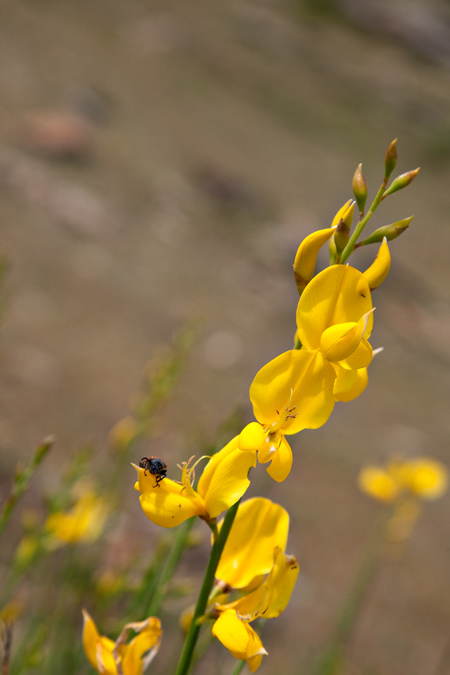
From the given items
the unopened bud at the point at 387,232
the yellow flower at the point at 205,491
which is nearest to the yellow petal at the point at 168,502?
the yellow flower at the point at 205,491

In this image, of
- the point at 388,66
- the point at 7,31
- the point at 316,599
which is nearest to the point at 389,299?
the point at 316,599

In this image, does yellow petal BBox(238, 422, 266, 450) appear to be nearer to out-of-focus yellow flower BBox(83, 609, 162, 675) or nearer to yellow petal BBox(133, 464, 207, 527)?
yellow petal BBox(133, 464, 207, 527)

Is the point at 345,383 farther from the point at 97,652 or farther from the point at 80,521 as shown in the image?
the point at 80,521

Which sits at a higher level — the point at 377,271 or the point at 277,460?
the point at 377,271

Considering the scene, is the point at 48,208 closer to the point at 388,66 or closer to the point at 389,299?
the point at 389,299

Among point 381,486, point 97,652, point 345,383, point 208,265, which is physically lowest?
point 97,652

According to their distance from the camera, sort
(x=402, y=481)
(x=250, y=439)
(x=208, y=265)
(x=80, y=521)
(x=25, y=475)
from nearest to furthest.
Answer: (x=250, y=439) → (x=25, y=475) → (x=80, y=521) → (x=402, y=481) → (x=208, y=265)

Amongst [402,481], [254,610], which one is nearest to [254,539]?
[254,610]
